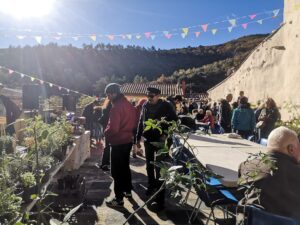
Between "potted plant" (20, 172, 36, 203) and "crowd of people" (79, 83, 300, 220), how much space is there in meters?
1.14

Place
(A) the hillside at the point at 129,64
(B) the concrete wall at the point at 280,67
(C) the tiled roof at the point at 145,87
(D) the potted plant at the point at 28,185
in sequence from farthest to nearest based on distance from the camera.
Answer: (A) the hillside at the point at 129,64 → (C) the tiled roof at the point at 145,87 → (B) the concrete wall at the point at 280,67 → (D) the potted plant at the point at 28,185

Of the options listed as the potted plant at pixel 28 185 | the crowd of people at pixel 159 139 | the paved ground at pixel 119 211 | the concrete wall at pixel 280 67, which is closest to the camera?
the crowd of people at pixel 159 139

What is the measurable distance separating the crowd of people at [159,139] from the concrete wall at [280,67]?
1.88 meters

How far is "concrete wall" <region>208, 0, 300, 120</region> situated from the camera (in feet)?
31.0

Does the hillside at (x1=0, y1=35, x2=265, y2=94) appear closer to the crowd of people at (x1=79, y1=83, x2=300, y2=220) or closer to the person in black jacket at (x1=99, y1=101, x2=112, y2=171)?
the person in black jacket at (x1=99, y1=101, x2=112, y2=171)

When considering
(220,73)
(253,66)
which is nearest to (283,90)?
(253,66)

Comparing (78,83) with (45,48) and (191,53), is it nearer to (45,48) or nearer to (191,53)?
(45,48)

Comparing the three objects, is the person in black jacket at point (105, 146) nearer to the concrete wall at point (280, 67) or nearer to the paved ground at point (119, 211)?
the paved ground at point (119, 211)

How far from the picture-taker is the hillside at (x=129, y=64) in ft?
162

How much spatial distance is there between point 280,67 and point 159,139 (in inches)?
282

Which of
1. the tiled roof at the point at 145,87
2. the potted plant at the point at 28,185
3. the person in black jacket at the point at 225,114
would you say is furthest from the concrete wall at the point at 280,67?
the tiled roof at the point at 145,87

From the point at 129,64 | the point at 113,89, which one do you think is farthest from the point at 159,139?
the point at 129,64

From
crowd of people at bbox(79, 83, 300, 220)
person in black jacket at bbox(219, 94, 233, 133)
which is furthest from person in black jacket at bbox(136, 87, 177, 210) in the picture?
person in black jacket at bbox(219, 94, 233, 133)

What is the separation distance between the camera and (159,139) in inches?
184
